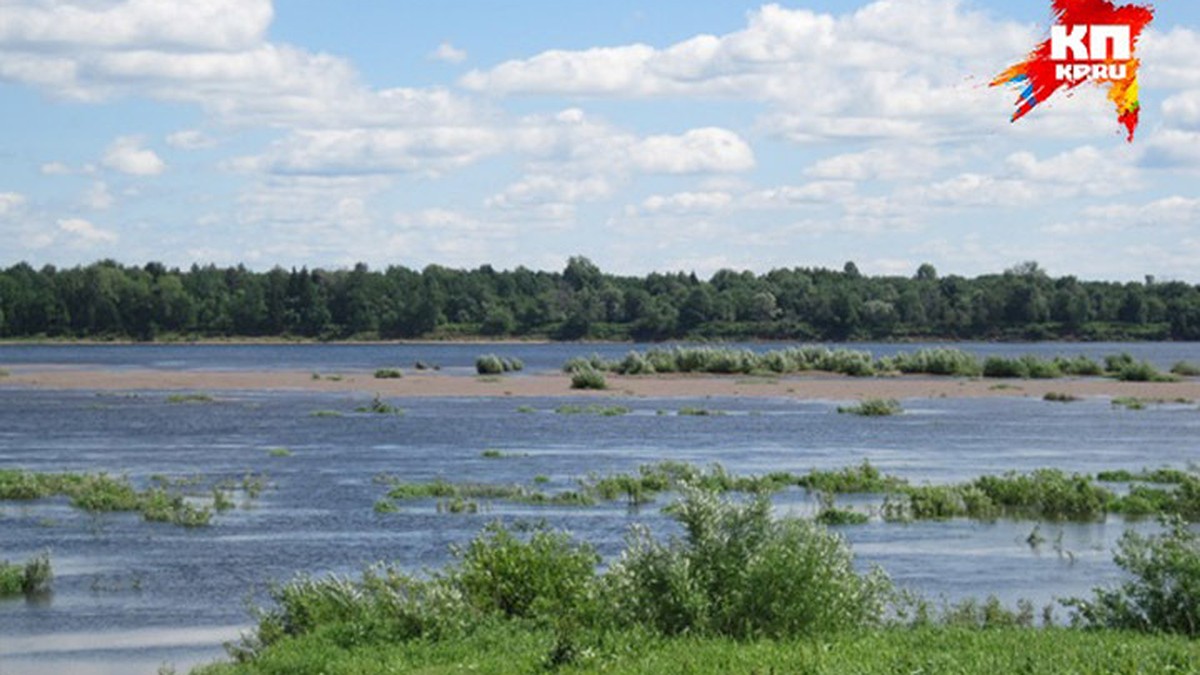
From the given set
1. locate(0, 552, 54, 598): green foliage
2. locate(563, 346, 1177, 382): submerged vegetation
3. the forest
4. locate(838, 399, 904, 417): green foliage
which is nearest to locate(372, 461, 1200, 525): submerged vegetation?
locate(0, 552, 54, 598): green foliage

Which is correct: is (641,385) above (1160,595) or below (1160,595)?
below

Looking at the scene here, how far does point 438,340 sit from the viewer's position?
197000 millimetres

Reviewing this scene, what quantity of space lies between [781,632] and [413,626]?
167 inches

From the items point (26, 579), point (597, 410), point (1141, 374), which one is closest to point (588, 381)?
point (597, 410)

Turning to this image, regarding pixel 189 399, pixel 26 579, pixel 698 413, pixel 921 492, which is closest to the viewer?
pixel 26 579

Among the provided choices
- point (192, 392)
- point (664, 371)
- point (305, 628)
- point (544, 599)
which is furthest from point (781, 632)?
point (664, 371)

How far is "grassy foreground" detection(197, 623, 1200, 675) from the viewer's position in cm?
1508

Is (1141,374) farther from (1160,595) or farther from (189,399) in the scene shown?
(1160,595)

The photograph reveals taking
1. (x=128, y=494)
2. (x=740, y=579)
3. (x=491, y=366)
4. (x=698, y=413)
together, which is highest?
(x=740, y=579)

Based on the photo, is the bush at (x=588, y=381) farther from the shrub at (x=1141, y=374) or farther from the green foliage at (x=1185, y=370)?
the green foliage at (x=1185, y=370)

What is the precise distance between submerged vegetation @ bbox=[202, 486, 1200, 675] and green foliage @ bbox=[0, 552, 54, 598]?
286 inches

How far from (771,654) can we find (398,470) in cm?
3112

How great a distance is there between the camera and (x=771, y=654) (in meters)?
16.1

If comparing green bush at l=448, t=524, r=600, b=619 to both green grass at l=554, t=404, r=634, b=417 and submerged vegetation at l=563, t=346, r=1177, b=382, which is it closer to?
green grass at l=554, t=404, r=634, b=417
